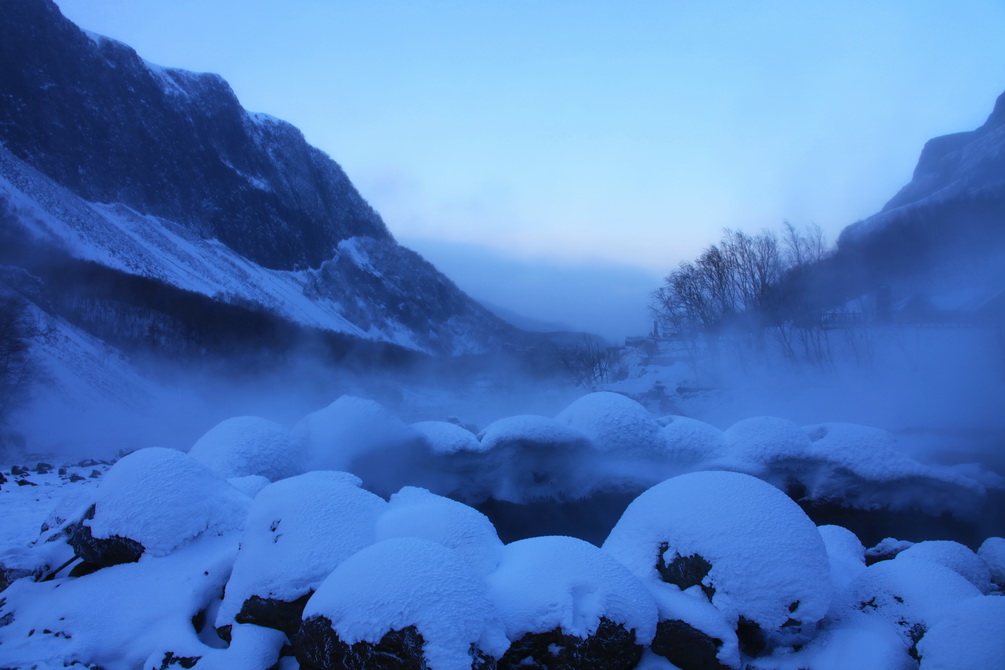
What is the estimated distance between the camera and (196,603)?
6.75 metres

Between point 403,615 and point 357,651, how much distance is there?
18.8 inches

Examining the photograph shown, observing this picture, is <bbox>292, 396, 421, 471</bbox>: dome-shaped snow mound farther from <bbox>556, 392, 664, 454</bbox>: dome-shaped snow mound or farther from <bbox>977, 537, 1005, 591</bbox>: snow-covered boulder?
<bbox>977, 537, 1005, 591</bbox>: snow-covered boulder

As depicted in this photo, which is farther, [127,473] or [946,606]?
[127,473]

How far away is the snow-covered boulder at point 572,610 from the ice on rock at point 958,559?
516 centimetres

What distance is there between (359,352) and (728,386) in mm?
25458

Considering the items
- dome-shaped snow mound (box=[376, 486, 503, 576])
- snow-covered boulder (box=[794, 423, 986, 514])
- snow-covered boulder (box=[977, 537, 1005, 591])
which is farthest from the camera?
snow-covered boulder (box=[794, 423, 986, 514])

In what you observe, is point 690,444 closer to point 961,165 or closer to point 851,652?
point 851,652

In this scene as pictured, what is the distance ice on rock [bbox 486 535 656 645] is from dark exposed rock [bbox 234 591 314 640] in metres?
2.06

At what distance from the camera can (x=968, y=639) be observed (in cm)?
553

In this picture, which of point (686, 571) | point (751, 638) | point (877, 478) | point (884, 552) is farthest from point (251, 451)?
point (877, 478)

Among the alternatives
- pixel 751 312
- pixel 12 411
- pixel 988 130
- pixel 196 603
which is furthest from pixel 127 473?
pixel 988 130

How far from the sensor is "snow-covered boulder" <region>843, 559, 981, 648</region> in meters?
6.43

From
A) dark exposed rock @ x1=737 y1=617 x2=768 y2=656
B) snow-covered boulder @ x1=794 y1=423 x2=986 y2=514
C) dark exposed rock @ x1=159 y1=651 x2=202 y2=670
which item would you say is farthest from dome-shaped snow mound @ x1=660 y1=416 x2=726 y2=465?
dark exposed rock @ x1=159 y1=651 x2=202 y2=670

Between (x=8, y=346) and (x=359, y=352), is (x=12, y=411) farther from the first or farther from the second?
(x=359, y=352)
